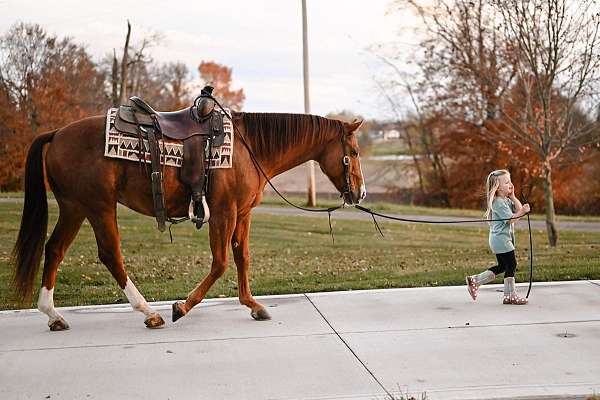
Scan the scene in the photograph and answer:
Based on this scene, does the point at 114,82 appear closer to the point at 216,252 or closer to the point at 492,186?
the point at 492,186

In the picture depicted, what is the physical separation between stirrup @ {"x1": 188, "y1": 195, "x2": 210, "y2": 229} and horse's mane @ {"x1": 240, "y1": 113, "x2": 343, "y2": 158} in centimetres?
74

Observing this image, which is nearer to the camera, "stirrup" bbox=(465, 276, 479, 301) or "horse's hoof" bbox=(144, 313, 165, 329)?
"horse's hoof" bbox=(144, 313, 165, 329)

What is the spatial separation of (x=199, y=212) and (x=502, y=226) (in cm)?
276

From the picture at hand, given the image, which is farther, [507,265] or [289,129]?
[507,265]

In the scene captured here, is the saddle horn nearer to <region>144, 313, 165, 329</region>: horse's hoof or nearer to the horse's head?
the horse's head

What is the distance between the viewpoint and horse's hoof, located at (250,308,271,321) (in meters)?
5.89

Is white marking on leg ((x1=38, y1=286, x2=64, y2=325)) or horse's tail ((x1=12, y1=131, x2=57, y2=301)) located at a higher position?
horse's tail ((x1=12, y1=131, x2=57, y2=301))

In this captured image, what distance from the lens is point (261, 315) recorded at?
5.89 meters

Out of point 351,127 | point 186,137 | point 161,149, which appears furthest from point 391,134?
point 161,149

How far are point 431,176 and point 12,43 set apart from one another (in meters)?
16.3

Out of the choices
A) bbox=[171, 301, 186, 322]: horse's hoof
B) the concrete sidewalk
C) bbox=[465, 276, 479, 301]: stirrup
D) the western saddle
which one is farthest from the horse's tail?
bbox=[465, 276, 479, 301]: stirrup

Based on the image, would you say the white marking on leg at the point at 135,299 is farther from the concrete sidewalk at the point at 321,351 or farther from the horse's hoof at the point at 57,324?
the horse's hoof at the point at 57,324

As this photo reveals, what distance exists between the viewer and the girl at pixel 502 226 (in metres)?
6.46

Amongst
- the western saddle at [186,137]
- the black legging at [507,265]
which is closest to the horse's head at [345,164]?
the western saddle at [186,137]
